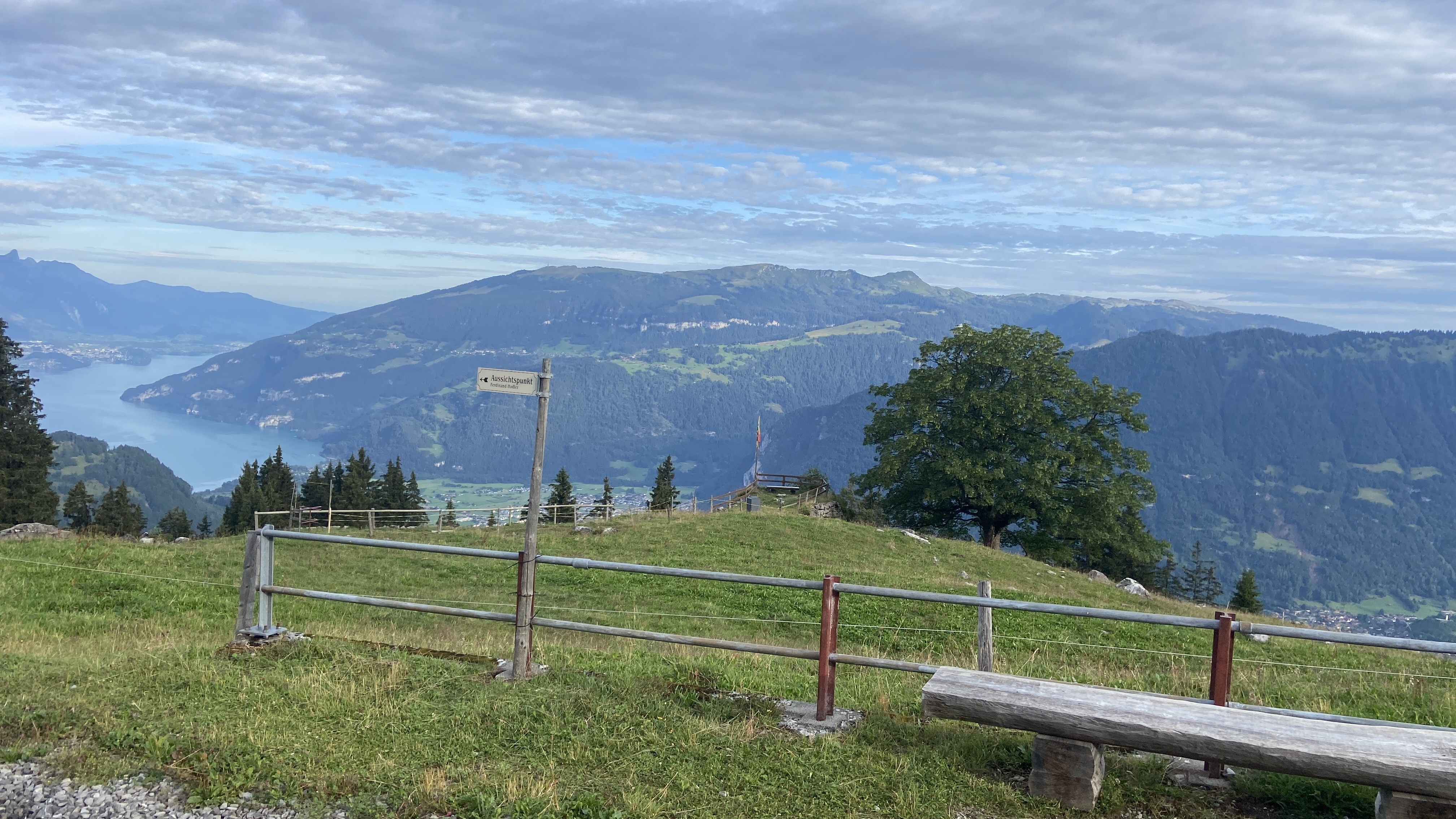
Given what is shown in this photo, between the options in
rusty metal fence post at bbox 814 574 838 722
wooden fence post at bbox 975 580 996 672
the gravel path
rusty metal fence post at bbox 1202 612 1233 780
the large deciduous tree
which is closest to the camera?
the gravel path

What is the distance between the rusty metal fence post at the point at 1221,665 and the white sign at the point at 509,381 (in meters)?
6.12

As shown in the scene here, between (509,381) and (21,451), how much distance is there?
60595mm

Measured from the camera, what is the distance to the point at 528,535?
898 cm

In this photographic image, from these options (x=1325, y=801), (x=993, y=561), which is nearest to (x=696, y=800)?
(x=1325, y=801)

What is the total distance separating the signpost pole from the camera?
8.84 meters

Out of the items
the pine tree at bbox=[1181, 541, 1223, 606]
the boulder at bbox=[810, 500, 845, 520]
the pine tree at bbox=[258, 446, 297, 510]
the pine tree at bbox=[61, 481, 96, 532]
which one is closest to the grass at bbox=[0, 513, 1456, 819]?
the boulder at bbox=[810, 500, 845, 520]

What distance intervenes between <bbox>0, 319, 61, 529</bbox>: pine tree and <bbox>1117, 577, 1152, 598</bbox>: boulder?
186 ft

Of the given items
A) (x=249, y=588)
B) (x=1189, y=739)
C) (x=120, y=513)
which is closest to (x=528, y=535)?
(x=249, y=588)

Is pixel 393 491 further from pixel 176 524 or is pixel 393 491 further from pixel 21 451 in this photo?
pixel 21 451

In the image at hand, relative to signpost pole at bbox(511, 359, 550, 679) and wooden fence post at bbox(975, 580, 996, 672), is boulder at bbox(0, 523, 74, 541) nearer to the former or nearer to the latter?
signpost pole at bbox(511, 359, 550, 679)

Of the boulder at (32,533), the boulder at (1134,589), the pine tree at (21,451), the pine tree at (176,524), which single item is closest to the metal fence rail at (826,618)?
the boulder at (32,533)

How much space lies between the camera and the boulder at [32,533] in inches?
873

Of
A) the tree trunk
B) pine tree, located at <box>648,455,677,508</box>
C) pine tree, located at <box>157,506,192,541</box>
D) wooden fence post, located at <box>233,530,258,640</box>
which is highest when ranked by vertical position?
wooden fence post, located at <box>233,530,258,640</box>

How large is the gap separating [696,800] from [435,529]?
100 feet
